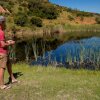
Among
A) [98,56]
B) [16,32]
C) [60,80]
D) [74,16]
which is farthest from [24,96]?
[74,16]

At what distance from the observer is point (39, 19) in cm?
8169

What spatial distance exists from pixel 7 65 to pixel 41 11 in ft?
284

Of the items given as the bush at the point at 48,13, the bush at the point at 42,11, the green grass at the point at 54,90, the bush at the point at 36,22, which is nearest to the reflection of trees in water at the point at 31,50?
the green grass at the point at 54,90

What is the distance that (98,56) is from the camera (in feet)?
68.3

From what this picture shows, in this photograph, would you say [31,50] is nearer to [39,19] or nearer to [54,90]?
[54,90]

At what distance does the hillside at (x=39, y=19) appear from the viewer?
75375 millimetres

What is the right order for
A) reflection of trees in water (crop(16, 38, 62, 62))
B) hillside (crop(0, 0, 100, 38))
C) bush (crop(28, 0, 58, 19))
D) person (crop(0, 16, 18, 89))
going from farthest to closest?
bush (crop(28, 0, 58, 19)) < hillside (crop(0, 0, 100, 38)) < reflection of trees in water (crop(16, 38, 62, 62)) < person (crop(0, 16, 18, 89))

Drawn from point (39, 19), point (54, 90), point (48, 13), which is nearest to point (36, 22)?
point (39, 19)

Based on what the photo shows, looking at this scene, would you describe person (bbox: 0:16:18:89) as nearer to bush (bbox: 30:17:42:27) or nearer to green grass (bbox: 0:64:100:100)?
green grass (bbox: 0:64:100:100)

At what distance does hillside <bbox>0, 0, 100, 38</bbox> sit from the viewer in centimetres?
7538

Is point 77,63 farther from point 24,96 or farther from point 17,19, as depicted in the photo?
point 17,19

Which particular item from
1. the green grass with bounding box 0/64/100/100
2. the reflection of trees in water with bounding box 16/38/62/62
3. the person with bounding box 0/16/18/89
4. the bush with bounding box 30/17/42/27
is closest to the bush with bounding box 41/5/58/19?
the bush with bounding box 30/17/42/27

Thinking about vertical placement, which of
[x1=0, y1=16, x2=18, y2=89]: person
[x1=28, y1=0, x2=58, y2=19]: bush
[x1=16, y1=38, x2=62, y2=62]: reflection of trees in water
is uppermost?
[x1=0, y1=16, x2=18, y2=89]: person

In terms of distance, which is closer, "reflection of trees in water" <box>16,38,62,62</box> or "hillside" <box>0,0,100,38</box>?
"reflection of trees in water" <box>16,38,62,62</box>
